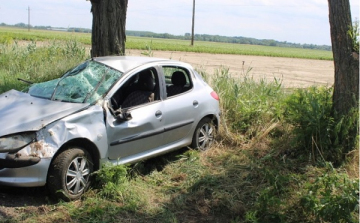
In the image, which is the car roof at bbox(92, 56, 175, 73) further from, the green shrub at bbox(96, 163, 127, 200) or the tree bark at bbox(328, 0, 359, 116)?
the tree bark at bbox(328, 0, 359, 116)

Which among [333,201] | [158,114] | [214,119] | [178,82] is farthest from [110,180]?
[333,201]

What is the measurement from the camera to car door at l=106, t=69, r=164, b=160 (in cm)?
555

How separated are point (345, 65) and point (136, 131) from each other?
313cm

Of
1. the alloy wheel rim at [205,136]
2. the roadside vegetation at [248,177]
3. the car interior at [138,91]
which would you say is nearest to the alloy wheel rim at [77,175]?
the roadside vegetation at [248,177]

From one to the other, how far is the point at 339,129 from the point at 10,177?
4.40 metres

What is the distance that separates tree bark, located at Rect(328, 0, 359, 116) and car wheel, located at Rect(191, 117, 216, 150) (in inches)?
81.6

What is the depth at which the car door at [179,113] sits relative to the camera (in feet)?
20.9

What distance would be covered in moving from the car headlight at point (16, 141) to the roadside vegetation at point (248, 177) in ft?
2.36

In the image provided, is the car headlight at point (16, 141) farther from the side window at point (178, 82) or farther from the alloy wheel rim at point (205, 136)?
the alloy wheel rim at point (205, 136)

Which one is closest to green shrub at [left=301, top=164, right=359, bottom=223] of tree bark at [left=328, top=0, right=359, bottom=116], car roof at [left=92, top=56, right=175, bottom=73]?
tree bark at [left=328, top=0, right=359, bottom=116]

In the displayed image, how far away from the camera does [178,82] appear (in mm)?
7258

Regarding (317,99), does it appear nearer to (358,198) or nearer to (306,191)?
(306,191)

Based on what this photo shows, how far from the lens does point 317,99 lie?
6.68 metres

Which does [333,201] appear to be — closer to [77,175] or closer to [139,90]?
[77,175]
